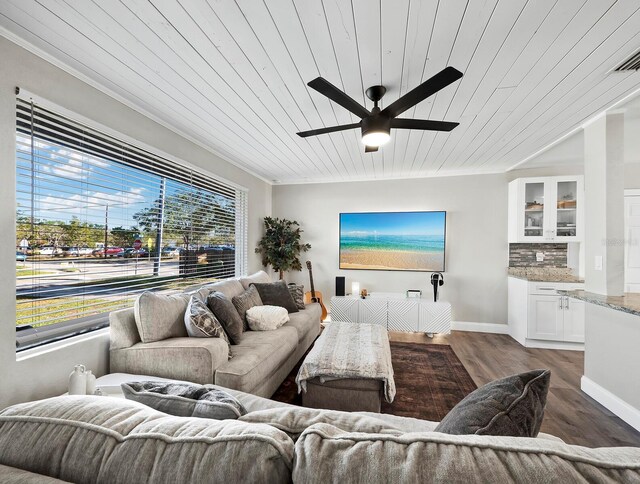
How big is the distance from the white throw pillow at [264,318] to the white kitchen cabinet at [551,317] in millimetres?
3226

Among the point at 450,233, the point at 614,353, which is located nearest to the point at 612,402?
the point at 614,353

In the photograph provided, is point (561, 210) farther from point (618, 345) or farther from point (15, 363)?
point (15, 363)

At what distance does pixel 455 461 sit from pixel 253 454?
1.19 feet

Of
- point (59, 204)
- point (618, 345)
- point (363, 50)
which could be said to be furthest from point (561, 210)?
point (59, 204)

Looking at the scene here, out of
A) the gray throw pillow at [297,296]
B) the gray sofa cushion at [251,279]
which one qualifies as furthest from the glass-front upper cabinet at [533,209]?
the gray sofa cushion at [251,279]

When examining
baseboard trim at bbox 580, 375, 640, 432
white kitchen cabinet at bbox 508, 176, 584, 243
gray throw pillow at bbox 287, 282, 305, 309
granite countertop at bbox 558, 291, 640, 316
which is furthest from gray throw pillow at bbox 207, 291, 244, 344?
white kitchen cabinet at bbox 508, 176, 584, 243

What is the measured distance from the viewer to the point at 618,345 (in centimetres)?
226

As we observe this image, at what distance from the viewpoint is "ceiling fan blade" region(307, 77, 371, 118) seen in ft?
5.05

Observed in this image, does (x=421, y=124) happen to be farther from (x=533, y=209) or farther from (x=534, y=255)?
(x=534, y=255)

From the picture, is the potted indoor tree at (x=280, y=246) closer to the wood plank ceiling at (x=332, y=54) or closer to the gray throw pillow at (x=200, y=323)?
the wood plank ceiling at (x=332, y=54)

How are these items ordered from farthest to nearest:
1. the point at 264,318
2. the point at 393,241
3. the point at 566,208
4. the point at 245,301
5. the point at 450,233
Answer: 1. the point at 393,241
2. the point at 450,233
3. the point at 566,208
4. the point at 245,301
5. the point at 264,318

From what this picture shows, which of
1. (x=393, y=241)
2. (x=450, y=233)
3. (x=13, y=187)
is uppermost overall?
(x=13, y=187)

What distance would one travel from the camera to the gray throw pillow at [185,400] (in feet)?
2.65

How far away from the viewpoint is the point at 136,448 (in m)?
0.56
